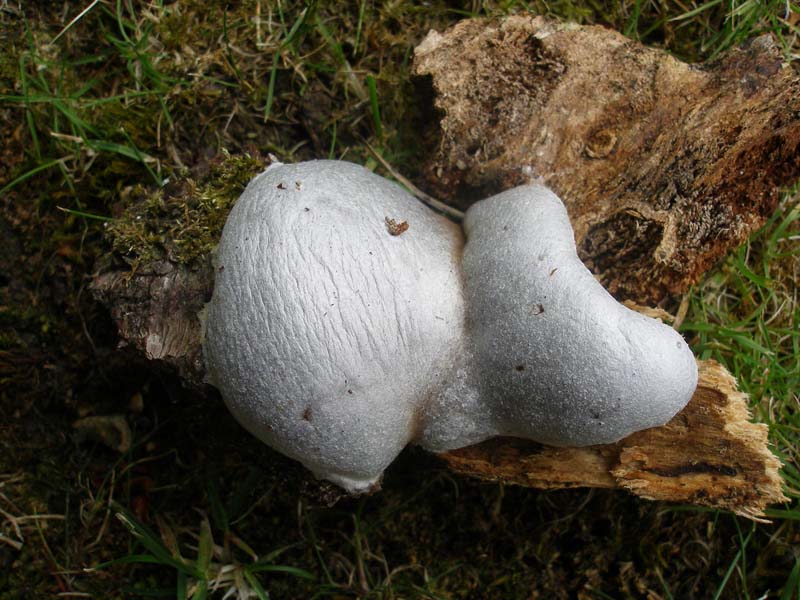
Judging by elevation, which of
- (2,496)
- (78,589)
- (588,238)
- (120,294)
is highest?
(588,238)

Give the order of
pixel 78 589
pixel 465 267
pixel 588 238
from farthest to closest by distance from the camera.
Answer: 1. pixel 78 589
2. pixel 588 238
3. pixel 465 267

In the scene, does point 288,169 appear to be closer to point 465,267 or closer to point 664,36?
point 465,267

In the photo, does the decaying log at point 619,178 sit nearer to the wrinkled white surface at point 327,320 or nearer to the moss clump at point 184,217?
the moss clump at point 184,217

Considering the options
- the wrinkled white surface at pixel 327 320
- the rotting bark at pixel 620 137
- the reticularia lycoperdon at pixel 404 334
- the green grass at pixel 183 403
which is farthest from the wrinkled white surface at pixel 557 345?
the green grass at pixel 183 403

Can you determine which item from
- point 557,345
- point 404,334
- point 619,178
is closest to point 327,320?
point 404,334

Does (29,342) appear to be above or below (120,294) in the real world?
below

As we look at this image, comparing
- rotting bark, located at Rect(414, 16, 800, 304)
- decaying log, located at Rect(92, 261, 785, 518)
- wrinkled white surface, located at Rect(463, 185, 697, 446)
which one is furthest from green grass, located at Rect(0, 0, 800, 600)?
wrinkled white surface, located at Rect(463, 185, 697, 446)

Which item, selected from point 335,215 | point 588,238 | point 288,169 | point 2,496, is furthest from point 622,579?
point 2,496
